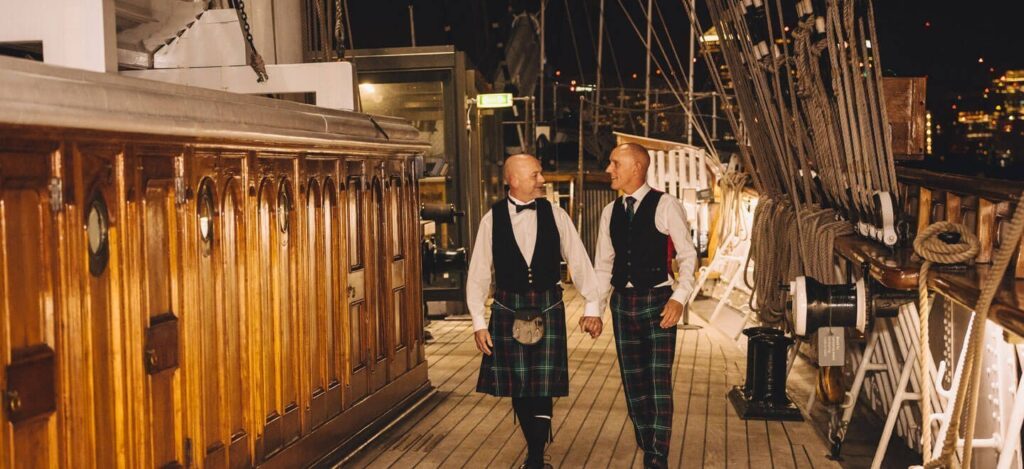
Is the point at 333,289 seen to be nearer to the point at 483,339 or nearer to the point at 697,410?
the point at 483,339

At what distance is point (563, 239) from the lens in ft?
15.2

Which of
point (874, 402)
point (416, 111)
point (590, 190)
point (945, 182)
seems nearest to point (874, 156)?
point (945, 182)

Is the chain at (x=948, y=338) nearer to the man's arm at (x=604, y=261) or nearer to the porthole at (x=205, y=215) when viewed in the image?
the man's arm at (x=604, y=261)

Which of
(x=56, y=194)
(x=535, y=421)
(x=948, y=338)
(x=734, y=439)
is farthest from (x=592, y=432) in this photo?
(x=56, y=194)

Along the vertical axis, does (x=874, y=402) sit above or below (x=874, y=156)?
below

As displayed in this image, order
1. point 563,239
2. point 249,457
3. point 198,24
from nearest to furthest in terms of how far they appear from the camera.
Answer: point 249,457 → point 563,239 → point 198,24

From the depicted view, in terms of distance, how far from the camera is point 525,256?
454 centimetres

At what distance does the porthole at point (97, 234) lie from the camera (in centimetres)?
293

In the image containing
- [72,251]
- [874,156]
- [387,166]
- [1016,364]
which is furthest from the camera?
[387,166]

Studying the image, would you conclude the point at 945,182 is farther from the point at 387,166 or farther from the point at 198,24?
the point at 198,24

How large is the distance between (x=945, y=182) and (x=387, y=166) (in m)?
2.99

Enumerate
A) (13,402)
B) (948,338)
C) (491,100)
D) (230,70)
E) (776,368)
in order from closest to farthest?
1. (13,402)
2. (948,338)
3. (230,70)
4. (776,368)
5. (491,100)

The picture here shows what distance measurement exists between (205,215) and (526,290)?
1469 mm

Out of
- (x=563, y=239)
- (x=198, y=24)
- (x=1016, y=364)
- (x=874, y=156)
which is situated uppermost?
(x=198, y=24)
